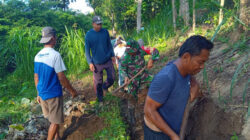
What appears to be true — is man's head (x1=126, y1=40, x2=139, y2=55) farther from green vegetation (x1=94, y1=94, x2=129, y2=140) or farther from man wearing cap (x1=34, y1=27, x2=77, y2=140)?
man wearing cap (x1=34, y1=27, x2=77, y2=140)

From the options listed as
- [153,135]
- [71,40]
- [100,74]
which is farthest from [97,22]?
[71,40]

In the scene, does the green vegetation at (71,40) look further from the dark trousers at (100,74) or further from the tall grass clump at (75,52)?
the dark trousers at (100,74)

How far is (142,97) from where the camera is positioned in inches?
178

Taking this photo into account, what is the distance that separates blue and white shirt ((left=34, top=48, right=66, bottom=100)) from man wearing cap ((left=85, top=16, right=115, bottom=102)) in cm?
142

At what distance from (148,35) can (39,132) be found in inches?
210

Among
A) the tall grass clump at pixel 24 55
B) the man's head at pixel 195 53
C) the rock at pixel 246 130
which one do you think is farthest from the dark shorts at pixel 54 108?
the tall grass clump at pixel 24 55

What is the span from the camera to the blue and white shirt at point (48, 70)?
2654mm

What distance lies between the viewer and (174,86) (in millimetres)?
1483

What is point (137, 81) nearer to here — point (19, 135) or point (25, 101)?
point (19, 135)

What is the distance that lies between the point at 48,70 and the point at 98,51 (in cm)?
162

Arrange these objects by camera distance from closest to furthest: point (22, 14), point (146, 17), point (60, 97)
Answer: point (60, 97) < point (22, 14) < point (146, 17)

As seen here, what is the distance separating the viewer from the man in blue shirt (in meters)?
1.44

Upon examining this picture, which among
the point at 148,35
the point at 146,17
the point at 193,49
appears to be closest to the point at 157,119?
the point at 193,49

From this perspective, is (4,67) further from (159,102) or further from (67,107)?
(159,102)
